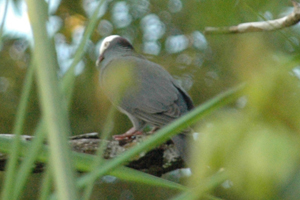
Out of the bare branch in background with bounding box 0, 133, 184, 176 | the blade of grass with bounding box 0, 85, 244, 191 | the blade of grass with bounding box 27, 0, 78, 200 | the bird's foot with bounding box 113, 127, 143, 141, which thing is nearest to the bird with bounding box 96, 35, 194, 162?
the bird's foot with bounding box 113, 127, 143, 141

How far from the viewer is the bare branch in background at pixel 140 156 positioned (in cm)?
215

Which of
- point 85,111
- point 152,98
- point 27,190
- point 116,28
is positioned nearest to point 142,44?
point 116,28

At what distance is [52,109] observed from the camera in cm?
42

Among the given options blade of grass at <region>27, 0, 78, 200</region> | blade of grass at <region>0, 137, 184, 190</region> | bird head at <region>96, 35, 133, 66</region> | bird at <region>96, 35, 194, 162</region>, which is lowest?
bird at <region>96, 35, 194, 162</region>

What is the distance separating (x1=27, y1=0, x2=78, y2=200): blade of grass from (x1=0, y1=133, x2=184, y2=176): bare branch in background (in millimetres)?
1650

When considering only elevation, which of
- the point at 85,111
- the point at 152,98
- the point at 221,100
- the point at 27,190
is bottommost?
the point at 27,190

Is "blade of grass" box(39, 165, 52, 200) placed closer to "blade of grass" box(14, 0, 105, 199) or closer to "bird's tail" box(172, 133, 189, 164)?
"blade of grass" box(14, 0, 105, 199)

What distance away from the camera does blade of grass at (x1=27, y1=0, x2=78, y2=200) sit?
406 mm

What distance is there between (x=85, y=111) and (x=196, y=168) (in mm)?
2955

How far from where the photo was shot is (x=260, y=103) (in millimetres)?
382

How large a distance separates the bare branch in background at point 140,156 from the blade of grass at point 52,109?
1.65 metres

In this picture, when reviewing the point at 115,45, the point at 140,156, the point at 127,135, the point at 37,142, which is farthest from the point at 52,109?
the point at 115,45

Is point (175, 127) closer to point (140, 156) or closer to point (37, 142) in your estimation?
point (37, 142)

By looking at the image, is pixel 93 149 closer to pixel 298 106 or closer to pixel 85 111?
pixel 85 111
